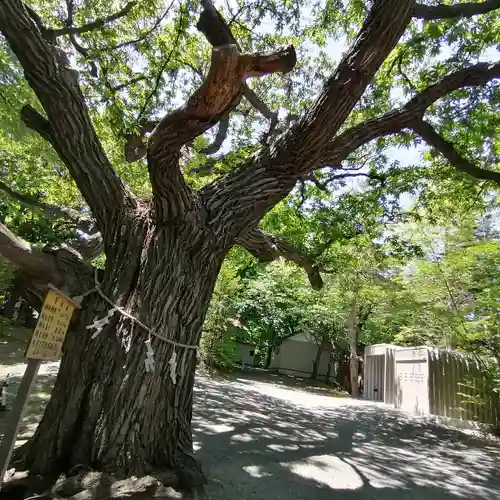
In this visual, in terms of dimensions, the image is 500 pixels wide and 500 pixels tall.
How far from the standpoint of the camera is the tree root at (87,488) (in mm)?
2705

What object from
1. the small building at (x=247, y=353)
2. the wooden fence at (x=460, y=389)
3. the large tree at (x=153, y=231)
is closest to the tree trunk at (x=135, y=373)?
the large tree at (x=153, y=231)

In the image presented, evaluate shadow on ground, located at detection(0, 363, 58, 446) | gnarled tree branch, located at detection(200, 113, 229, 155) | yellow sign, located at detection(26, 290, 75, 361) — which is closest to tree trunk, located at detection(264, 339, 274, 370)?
shadow on ground, located at detection(0, 363, 58, 446)

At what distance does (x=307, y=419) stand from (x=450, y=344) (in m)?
6.38

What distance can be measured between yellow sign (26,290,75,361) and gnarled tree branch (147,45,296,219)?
1.11 m

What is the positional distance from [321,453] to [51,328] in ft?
12.7

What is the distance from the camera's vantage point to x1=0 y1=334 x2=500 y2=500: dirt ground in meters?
3.86

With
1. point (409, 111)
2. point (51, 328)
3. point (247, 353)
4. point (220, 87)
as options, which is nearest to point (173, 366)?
point (51, 328)

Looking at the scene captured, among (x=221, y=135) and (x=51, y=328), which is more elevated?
(x=221, y=135)

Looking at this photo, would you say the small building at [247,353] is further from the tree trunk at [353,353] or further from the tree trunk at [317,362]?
the tree trunk at [353,353]

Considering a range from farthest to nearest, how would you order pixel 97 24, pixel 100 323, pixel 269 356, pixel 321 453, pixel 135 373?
pixel 269 356, pixel 97 24, pixel 321 453, pixel 100 323, pixel 135 373

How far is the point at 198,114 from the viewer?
8.90 ft

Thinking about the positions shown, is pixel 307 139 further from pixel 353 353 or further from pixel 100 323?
pixel 353 353

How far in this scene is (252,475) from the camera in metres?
3.99

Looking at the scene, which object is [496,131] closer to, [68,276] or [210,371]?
[68,276]
